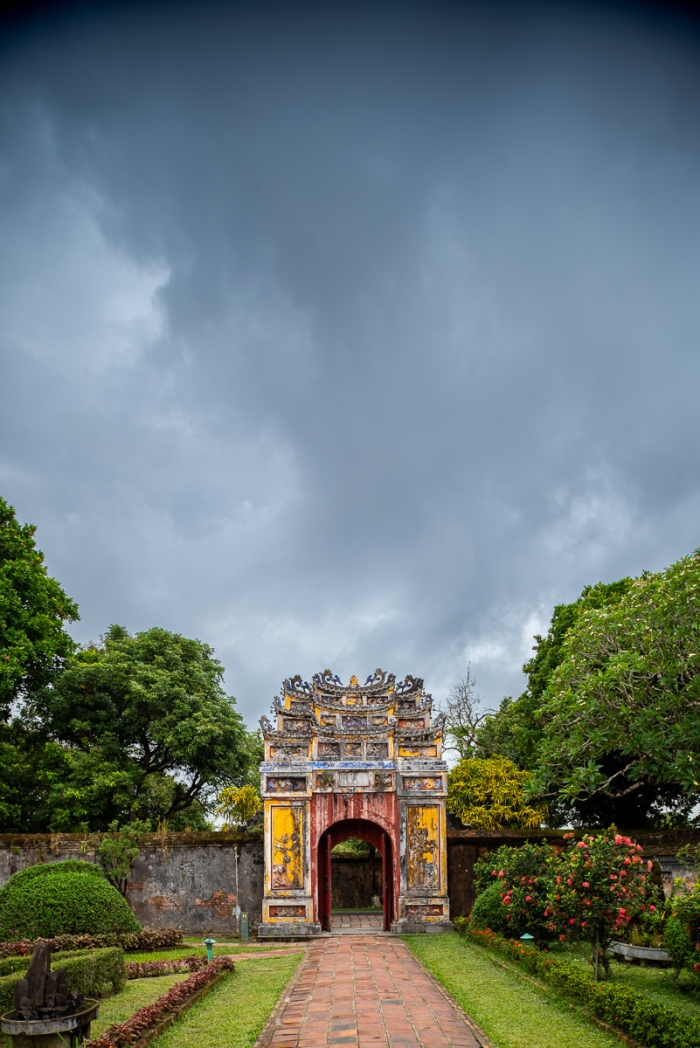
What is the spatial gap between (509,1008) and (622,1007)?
1.79 meters

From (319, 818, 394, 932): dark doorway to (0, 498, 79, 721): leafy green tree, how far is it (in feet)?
30.3

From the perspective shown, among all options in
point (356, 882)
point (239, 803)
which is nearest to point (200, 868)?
point (239, 803)

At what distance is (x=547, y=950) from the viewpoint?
Answer: 1315cm

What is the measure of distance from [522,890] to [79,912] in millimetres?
7277

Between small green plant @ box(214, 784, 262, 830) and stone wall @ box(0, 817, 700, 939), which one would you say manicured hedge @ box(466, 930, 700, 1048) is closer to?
stone wall @ box(0, 817, 700, 939)

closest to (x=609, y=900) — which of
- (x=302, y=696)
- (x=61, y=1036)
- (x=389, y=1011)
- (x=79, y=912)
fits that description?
(x=389, y=1011)

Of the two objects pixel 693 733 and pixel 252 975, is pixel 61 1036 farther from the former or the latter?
pixel 693 733

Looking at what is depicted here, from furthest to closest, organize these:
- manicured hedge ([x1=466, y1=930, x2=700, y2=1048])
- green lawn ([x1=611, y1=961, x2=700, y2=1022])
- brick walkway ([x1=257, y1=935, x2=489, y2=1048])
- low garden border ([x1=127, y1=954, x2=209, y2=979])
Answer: low garden border ([x1=127, y1=954, x2=209, y2=979]) → green lawn ([x1=611, y1=961, x2=700, y2=1022]) → brick walkway ([x1=257, y1=935, x2=489, y2=1048]) → manicured hedge ([x1=466, y1=930, x2=700, y2=1048])

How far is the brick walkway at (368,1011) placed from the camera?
7812mm

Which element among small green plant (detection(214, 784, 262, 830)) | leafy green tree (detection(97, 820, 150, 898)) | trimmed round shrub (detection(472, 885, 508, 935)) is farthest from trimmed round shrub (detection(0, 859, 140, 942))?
small green plant (detection(214, 784, 262, 830))

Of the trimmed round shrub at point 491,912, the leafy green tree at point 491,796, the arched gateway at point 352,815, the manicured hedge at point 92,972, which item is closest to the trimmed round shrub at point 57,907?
the manicured hedge at point 92,972

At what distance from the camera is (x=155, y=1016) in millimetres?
8172

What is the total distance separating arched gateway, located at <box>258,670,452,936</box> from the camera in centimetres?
1756

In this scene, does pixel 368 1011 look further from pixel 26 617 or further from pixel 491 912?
pixel 26 617
